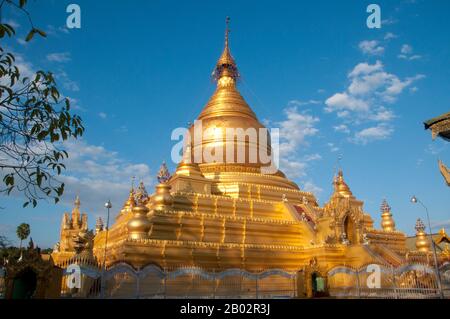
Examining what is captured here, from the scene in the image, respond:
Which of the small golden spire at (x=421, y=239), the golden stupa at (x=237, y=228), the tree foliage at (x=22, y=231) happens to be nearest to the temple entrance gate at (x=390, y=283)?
the golden stupa at (x=237, y=228)

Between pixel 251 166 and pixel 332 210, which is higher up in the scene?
pixel 251 166

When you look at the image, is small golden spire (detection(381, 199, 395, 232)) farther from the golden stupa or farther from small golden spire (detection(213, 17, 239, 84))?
small golden spire (detection(213, 17, 239, 84))

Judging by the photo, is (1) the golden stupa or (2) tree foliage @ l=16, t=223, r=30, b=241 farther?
(2) tree foliage @ l=16, t=223, r=30, b=241

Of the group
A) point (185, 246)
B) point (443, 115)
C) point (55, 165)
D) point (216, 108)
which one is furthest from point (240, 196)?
point (55, 165)

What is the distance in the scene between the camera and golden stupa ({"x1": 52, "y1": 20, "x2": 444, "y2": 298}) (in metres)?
20.8

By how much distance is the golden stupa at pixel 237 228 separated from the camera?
2080cm

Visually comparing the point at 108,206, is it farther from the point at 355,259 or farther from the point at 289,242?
the point at 355,259

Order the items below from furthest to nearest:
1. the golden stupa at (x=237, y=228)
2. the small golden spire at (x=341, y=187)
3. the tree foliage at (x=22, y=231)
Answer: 1. the tree foliage at (x=22, y=231)
2. the small golden spire at (x=341, y=187)
3. the golden stupa at (x=237, y=228)

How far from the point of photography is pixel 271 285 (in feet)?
66.5

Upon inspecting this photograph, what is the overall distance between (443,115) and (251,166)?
20.3m

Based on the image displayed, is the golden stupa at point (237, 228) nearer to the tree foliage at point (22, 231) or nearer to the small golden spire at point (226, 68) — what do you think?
the small golden spire at point (226, 68)

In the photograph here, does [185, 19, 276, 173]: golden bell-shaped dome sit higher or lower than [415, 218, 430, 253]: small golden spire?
higher

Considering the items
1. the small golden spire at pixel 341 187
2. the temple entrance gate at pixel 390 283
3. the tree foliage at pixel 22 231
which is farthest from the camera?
the tree foliage at pixel 22 231

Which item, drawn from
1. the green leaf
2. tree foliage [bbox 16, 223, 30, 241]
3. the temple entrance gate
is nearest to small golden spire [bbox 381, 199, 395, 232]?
the temple entrance gate
